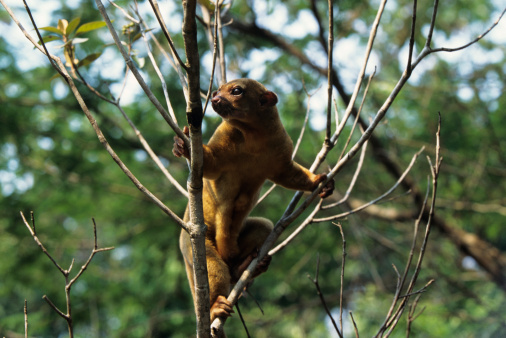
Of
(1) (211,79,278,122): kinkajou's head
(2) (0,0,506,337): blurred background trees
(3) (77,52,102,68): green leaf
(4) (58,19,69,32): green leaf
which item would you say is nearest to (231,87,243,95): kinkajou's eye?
(1) (211,79,278,122): kinkajou's head

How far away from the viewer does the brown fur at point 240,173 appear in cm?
344

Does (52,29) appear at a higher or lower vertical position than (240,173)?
higher

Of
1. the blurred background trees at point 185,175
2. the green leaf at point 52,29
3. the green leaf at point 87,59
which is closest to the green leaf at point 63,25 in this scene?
the green leaf at point 52,29

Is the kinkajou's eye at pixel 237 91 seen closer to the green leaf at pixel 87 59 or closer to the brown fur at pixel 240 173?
the brown fur at pixel 240 173

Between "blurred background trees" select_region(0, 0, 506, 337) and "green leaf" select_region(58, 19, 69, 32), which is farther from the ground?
"blurred background trees" select_region(0, 0, 506, 337)

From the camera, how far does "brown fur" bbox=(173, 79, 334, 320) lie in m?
3.44

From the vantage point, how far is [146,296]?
8.15 m

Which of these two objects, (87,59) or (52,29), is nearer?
(52,29)

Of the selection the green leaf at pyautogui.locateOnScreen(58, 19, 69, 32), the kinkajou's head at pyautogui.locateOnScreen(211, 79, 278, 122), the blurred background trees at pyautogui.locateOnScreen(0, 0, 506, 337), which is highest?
the blurred background trees at pyautogui.locateOnScreen(0, 0, 506, 337)

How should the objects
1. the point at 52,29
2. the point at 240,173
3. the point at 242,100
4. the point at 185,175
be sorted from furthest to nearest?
the point at 185,175 → the point at 240,173 → the point at 242,100 → the point at 52,29

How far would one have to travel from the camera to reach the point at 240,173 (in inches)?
141

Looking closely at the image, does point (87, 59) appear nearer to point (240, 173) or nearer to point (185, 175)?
point (240, 173)

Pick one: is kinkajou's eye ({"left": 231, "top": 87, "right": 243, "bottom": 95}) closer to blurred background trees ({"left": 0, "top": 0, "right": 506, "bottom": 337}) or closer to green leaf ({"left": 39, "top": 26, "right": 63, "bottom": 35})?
green leaf ({"left": 39, "top": 26, "right": 63, "bottom": 35})

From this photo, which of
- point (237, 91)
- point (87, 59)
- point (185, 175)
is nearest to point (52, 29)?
point (87, 59)
